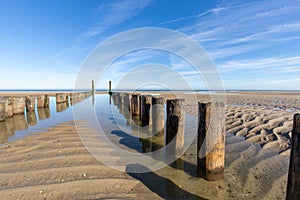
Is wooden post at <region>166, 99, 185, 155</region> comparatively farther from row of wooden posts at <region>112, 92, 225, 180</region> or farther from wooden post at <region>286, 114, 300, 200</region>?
wooden post at <region>286, 114, 300, 200</region>

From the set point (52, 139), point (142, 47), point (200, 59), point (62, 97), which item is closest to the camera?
point (52, 139)

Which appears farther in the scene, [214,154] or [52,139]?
[52,139]

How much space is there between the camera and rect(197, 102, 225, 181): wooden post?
11.5ft

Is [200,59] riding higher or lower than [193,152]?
higher

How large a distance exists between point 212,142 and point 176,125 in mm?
1215

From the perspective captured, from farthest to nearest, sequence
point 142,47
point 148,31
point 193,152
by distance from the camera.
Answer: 1. point 142,47
2. point 148,31
3. point 193,152

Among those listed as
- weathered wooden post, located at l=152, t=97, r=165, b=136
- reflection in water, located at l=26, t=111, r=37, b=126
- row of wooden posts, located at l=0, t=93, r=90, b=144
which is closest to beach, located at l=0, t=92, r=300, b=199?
weathered wooden post, located at l=152, t=97, r=165, b=136

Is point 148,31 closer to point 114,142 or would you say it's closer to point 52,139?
point 114,142

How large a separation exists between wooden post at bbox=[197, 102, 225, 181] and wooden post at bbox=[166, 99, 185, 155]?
98cm

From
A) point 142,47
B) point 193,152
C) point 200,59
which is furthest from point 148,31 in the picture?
point 193,152

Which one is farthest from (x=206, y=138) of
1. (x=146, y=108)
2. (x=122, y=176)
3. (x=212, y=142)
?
(x=146, y=108)

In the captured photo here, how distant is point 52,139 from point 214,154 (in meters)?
4.70

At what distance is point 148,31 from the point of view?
8.30m

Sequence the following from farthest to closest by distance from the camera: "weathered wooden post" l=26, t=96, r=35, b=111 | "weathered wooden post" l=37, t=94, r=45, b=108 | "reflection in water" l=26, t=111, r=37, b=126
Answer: "weathered wooden post" l=37, t=94, r=45, b=108
"weathered wooden post" l=26, t=96, r=35, b=111
"reflection in water" l=26, t=111, r=37, b=126
